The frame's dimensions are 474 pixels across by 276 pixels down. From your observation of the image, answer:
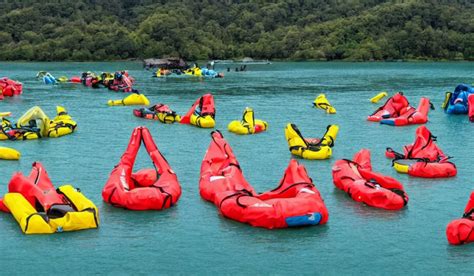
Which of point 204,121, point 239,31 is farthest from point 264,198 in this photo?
point 239,31

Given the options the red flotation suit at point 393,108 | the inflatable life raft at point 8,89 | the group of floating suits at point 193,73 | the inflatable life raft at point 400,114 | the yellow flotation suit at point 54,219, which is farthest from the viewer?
the group of floating suits at point 193,73

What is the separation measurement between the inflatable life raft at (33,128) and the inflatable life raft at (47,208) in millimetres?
13527

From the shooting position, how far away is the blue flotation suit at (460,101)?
4250 centimetres

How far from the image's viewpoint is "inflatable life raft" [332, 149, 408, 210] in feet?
61.3

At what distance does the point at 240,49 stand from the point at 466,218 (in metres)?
157

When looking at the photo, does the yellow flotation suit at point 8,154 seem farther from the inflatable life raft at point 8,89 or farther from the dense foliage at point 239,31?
the dense foliage at point 239,31

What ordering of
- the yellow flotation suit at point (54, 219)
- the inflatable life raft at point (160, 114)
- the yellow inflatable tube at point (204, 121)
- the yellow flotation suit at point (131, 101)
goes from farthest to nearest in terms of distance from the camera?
1. the yellow flotation suit at point (131, 101)
2. the inflatable life raft at point (160, 114)
3. the yellow inflatable tube at point (204, 121)
4. the yellow flotation suit at point (54, 219)

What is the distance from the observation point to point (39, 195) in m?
17.8

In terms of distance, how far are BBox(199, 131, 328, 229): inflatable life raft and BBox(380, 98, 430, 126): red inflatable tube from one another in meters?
18.7

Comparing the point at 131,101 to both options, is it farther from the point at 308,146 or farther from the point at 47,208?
the point at 47,208

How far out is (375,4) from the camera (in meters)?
189

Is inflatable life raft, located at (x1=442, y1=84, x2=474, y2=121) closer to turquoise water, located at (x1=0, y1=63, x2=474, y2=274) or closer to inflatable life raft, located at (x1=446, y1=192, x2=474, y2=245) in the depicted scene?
turquoise water, located at (x1=0, y1=63, x2=474, y2=274)

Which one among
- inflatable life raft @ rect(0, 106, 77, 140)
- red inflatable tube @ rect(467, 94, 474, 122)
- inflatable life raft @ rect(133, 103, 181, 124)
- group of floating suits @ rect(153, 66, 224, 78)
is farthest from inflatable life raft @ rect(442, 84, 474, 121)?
group of floating suits @ rect(153, 66, 224, 78)

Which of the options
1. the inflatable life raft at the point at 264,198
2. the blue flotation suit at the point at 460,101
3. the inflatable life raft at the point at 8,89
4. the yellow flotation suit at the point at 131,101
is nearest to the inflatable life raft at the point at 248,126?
the inflatable life raft at the point at 264,198
